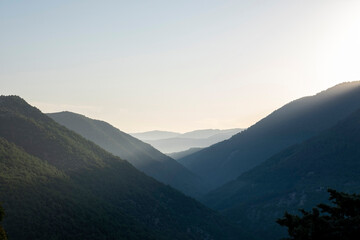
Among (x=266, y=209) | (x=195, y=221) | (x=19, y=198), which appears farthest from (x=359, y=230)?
(x=266, y=209)

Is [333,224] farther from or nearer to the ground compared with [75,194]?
farther from the ground

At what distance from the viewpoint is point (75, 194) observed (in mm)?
123188

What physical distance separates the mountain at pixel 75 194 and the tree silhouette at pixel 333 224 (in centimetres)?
7629

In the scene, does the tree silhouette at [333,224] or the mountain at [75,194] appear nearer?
the tree silhouette at [333,224]

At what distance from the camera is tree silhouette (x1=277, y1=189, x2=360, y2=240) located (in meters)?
31.4

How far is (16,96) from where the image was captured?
18812cm

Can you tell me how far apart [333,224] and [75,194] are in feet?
347

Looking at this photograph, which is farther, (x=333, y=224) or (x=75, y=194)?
(x=75, y=194)

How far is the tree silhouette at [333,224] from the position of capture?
3137cm

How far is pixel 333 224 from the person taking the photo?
32.9 metres

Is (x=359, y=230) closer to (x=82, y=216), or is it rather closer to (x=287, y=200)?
(x=82, y=216)

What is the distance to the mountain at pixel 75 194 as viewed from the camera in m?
99.1

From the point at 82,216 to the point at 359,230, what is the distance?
93221 mm

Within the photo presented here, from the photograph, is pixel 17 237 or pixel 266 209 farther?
pixel 266 209
